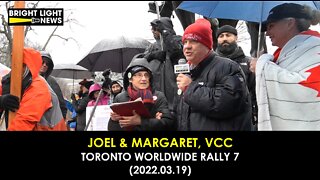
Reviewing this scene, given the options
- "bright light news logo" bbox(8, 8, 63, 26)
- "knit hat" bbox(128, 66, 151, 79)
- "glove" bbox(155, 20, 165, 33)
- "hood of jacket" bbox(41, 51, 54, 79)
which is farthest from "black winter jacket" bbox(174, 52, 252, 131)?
"hood of jacket" bbox(41, 51, 54, 79)

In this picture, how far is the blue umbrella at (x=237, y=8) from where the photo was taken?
286cm

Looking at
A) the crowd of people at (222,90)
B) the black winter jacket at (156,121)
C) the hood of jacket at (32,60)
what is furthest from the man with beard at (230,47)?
the hood of jacket at (32,60)

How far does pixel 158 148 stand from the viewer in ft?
9.30

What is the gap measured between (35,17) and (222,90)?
135cm

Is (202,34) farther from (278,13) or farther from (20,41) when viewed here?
(20,41)

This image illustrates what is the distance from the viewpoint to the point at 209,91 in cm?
311

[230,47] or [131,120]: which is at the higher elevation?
[230,47]

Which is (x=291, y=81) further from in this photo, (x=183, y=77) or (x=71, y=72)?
(x=71, y=72)

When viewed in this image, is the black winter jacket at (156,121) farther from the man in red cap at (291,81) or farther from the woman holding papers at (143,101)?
the man in red cap at (291,81)

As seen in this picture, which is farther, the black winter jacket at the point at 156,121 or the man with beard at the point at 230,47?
the man with beard at the point at 230,47

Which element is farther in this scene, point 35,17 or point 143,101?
point 143,101

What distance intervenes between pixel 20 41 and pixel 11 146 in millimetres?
779

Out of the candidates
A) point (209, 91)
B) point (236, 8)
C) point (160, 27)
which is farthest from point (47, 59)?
point (236, 8)

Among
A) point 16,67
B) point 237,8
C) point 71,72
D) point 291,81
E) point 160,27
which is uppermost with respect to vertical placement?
point 71,72
